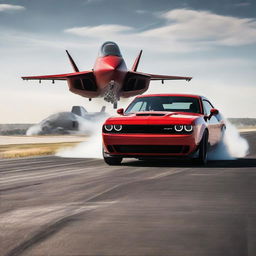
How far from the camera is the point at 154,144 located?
411 inches

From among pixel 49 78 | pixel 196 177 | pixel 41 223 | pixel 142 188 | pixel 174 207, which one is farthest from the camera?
pixel 49 78

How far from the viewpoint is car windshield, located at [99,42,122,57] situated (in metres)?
35.3

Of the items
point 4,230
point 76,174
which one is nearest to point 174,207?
point 4,230

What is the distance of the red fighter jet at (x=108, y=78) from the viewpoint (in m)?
34.2

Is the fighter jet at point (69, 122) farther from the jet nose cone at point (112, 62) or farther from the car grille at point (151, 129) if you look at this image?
the car grille at point (151, 129)

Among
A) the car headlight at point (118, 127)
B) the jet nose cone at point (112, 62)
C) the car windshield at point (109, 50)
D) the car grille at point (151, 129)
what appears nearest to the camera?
the car grille at point (151, 129)

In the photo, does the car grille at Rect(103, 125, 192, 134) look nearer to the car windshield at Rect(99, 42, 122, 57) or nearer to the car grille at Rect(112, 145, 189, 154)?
the car grille at Rect(112, 145, 189, 154)

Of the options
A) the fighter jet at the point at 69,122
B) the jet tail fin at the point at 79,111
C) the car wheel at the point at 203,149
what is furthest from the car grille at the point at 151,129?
the jet tail fin at the point at 79,111

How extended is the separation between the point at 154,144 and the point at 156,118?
0.54 m

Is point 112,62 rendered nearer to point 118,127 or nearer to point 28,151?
point 28,151

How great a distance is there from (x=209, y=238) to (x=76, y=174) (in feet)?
18.4

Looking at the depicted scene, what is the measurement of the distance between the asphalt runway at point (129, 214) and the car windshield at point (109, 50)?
87.2 feet

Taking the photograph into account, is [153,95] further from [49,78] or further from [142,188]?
[49,78]

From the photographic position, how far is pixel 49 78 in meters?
42.3
